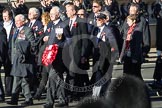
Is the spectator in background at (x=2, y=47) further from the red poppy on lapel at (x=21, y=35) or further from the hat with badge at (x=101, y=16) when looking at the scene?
the hat with badge at (x=101, y=16)

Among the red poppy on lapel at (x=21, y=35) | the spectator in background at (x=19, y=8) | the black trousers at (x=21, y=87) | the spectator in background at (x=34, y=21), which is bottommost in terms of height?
the black trousers at (x=21, y=87)

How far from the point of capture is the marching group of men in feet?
28.7

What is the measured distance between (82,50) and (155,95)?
1778 millimetres

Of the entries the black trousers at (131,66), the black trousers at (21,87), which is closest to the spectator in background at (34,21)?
the black trousers at (21,87)

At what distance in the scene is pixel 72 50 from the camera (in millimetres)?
9070

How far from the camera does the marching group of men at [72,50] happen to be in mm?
8734

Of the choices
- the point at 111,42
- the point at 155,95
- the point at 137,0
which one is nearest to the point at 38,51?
the point at 111,42

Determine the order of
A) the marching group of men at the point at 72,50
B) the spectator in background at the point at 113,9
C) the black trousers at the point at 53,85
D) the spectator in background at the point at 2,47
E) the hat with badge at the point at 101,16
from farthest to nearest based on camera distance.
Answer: the spectator in background at the point at 113,9
the spectator in background at the point at 2,47
the hat with badge at the point at 101,16
the marching group of men at the point at 72,50
the black trousers at the point at 53,85

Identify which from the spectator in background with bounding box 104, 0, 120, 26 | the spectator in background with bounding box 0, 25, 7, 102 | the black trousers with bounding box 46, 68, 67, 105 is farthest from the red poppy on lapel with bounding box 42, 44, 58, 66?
the spectator in background with bounding box 104, 0, 120, 26

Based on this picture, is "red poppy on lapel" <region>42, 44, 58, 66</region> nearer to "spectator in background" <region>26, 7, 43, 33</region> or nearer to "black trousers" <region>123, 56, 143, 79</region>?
"spectator in background" <region>26, 7, 43, 33</region>

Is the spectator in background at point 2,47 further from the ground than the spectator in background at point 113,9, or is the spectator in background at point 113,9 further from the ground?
the spectator in background at point 113,9

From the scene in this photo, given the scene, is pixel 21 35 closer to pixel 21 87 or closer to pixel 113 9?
pixel 21 87

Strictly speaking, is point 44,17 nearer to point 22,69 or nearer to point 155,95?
point 22,69

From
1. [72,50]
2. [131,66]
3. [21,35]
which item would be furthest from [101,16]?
[21,35]
